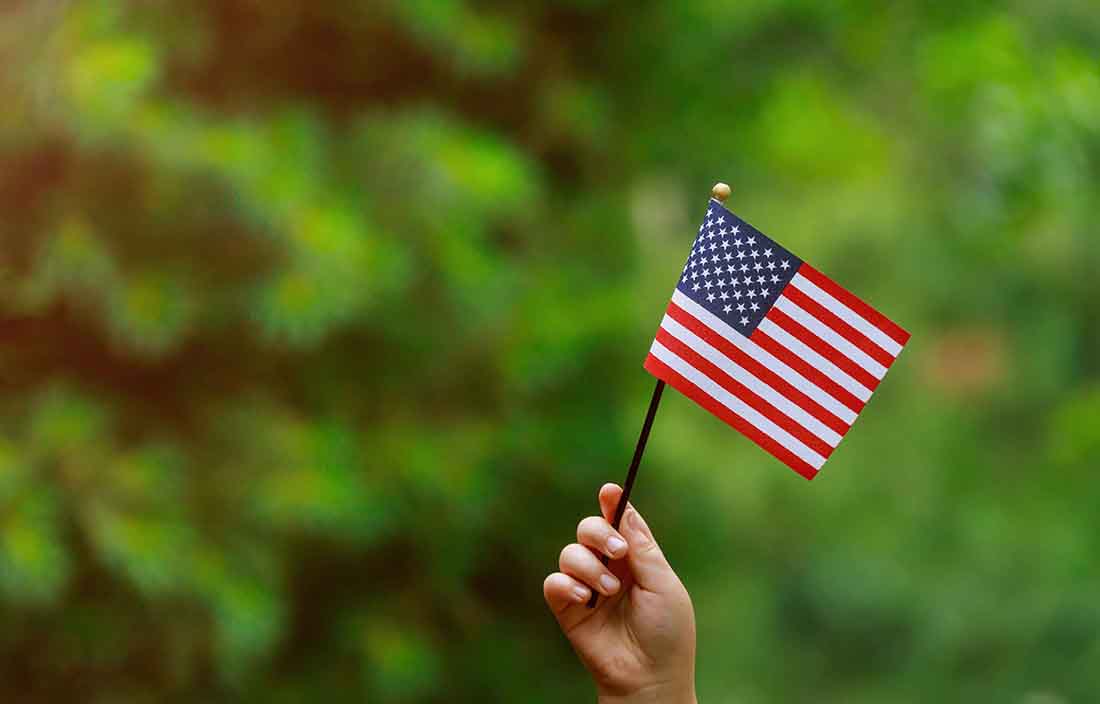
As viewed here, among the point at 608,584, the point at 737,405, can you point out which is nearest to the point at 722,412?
the point at 737,405

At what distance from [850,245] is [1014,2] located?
124 centimetres

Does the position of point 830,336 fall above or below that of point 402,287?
above

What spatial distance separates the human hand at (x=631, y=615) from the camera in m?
1.85

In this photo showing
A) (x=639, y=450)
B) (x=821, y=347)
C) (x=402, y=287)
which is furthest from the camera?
(x=402, y=287)

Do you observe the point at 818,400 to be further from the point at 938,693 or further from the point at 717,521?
the point at 938,693

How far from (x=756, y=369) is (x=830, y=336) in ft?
0.34

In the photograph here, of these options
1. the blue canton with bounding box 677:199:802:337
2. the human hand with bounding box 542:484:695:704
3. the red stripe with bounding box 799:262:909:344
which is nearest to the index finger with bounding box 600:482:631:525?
the human hand with bounding box 542:484:695:704

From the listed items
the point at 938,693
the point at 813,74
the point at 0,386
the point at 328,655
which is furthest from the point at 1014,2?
the point at 0,386

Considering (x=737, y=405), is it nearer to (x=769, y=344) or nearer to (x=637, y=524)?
(x=769, y=344)

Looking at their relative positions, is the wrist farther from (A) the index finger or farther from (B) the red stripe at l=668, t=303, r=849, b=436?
(B) the red stripe at l=668, t=303, r=849, b=436

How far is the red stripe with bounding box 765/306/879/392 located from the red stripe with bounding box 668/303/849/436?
6 centimetres

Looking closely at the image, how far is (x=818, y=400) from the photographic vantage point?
1.93 meters

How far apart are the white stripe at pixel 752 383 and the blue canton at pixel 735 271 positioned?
1.7 inches

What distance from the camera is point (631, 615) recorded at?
1.91m
